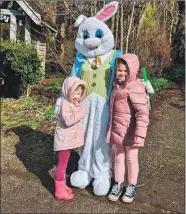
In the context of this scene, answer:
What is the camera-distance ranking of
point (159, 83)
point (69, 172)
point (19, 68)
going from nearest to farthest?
point (69, 172) → point (19, 68) → point (159, 83)

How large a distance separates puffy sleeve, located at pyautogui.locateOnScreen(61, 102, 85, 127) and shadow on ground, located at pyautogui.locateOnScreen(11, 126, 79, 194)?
0.70 metres

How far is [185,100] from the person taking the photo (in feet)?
22.7

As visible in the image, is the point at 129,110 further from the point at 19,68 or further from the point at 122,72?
the point at 19,68

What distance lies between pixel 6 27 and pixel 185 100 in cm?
535

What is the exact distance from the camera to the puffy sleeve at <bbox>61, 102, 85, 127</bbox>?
2.90 m

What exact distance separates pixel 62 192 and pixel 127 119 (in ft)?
2.76

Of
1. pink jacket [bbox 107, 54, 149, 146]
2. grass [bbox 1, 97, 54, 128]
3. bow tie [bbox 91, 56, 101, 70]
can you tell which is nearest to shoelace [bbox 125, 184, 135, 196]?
pink jacket [bbox 107, 54, 149, 146]

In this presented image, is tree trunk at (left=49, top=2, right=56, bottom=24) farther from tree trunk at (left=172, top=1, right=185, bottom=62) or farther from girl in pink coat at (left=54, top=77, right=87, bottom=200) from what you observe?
girl in pink coat at (left=54, top=77, right=87, bottom=200)

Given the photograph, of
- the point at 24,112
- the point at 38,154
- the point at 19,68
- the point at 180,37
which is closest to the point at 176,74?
the point at 180,37

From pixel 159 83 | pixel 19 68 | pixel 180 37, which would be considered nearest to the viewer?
pixel 19 68

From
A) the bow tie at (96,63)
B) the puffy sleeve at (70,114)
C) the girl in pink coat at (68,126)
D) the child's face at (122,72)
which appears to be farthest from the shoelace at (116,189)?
the bow tie at (96,63)

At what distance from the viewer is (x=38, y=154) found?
403 cm

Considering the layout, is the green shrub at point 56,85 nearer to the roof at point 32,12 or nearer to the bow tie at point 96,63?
the roof at point 32,12

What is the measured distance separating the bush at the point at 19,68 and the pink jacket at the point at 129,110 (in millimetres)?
3683
